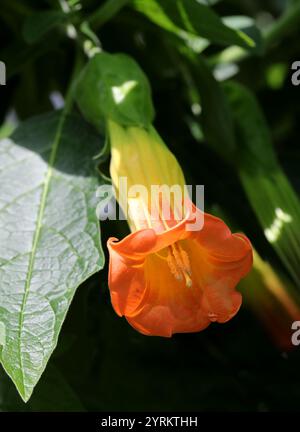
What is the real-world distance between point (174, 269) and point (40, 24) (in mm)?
427

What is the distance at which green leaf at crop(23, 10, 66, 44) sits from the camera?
1.12m

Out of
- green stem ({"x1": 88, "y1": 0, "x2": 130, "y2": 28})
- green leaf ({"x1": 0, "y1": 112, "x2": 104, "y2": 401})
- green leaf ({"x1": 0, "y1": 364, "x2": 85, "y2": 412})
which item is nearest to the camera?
green leaf ({"x1": 0, "y1": 112, "x2": 104, "y2": 401})

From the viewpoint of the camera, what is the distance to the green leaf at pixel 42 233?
84cm

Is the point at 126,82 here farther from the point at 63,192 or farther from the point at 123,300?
the point at 123,300

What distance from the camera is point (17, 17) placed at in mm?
1273

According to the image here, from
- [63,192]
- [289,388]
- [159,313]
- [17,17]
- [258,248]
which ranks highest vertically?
[17,17]

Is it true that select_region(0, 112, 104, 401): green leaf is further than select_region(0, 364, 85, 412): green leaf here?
No

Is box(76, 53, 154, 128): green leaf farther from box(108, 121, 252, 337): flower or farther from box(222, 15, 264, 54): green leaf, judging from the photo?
box(222, 15, 264, 54): green leaf

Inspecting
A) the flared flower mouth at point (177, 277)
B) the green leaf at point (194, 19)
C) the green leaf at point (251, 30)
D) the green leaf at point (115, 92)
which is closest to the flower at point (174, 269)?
the flared flower mouth at point (177, 277)

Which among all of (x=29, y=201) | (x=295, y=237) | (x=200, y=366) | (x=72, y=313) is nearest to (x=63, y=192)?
(x=29, y=201)

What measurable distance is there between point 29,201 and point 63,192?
0.04 metres

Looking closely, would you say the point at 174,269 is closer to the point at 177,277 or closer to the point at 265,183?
the point at 177,277

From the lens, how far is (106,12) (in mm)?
1122

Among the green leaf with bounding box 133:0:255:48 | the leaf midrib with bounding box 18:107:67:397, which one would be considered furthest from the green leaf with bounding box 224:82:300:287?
the leaf midrib with bounding box 18:107:67:397
